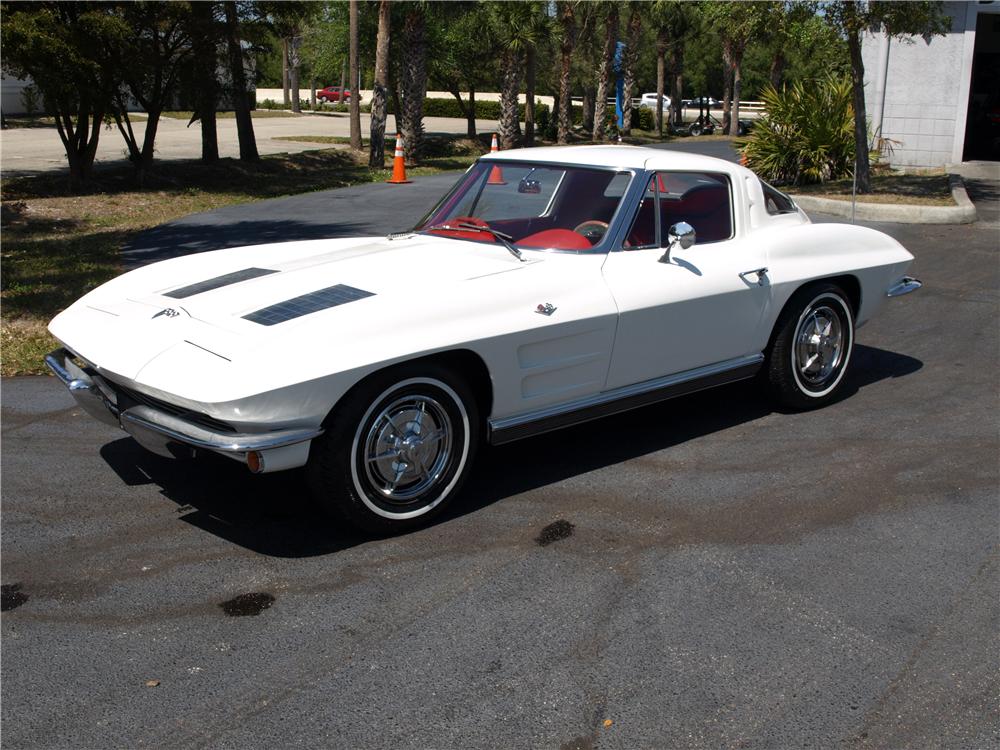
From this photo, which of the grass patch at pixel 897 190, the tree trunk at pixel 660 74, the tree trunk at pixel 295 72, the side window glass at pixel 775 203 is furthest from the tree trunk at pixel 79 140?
the tree trunk at pixel 295 72

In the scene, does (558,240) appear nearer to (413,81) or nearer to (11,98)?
(413,81)

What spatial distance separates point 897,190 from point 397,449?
1453 cm

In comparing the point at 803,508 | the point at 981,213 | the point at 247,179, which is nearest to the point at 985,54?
the point at 981,213

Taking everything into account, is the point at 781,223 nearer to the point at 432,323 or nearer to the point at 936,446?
the point at 936,446

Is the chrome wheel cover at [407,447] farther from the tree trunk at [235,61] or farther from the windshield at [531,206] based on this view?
the tree trunk at [235,61]

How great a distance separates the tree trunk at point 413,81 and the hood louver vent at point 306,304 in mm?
20980

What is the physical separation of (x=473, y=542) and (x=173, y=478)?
1634 millimetres

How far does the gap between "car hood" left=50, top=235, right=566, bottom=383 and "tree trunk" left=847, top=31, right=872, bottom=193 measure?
12.3m

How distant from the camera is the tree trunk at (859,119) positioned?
1576 cm

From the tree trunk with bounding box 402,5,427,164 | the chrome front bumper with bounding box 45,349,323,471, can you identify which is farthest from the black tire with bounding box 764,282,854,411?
the tree trunk with bounding box 402,5,427,164

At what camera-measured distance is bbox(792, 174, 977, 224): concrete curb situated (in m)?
13.8

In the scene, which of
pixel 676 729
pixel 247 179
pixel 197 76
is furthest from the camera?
pixel 247 179

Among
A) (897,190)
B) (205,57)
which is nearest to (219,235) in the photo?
(205,57)

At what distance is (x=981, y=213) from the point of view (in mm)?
14586
